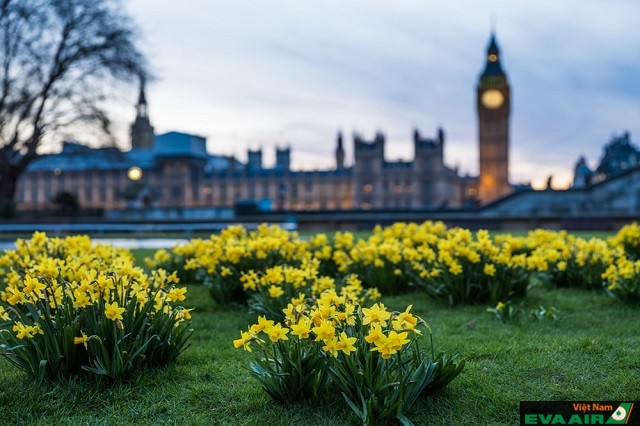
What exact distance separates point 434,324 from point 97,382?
9.51 feet

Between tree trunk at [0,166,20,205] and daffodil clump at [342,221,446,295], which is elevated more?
tree trunk at [0,166,20,205]

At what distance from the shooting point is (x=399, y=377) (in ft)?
10.4

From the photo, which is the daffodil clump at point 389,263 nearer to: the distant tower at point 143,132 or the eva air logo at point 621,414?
the eva air logo at point 621,414

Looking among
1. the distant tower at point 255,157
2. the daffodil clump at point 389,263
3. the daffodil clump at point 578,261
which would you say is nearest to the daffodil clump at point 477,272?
the daffodil clump at point 389,263

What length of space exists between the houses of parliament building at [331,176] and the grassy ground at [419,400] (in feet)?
256

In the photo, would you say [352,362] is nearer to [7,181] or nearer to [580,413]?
[580,413]

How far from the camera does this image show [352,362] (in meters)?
3.22

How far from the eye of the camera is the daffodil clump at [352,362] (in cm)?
306

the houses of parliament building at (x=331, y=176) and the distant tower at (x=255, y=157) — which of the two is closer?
the houses of parliament building at (x=331, y=176)

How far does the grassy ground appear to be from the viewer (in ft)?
11.0

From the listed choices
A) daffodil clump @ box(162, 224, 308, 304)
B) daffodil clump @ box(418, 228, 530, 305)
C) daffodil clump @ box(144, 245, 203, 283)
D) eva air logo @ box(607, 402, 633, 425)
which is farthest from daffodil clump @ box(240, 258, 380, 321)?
daffodil clump @ box(144, 245, 203, 283)

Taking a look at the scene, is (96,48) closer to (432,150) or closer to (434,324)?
(434,324)

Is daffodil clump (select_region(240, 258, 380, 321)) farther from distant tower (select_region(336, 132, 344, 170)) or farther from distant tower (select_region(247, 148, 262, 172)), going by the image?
distant tower (select_region(247, 148, 262, 172))

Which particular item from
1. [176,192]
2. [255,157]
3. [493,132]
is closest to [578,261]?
[493,132]
